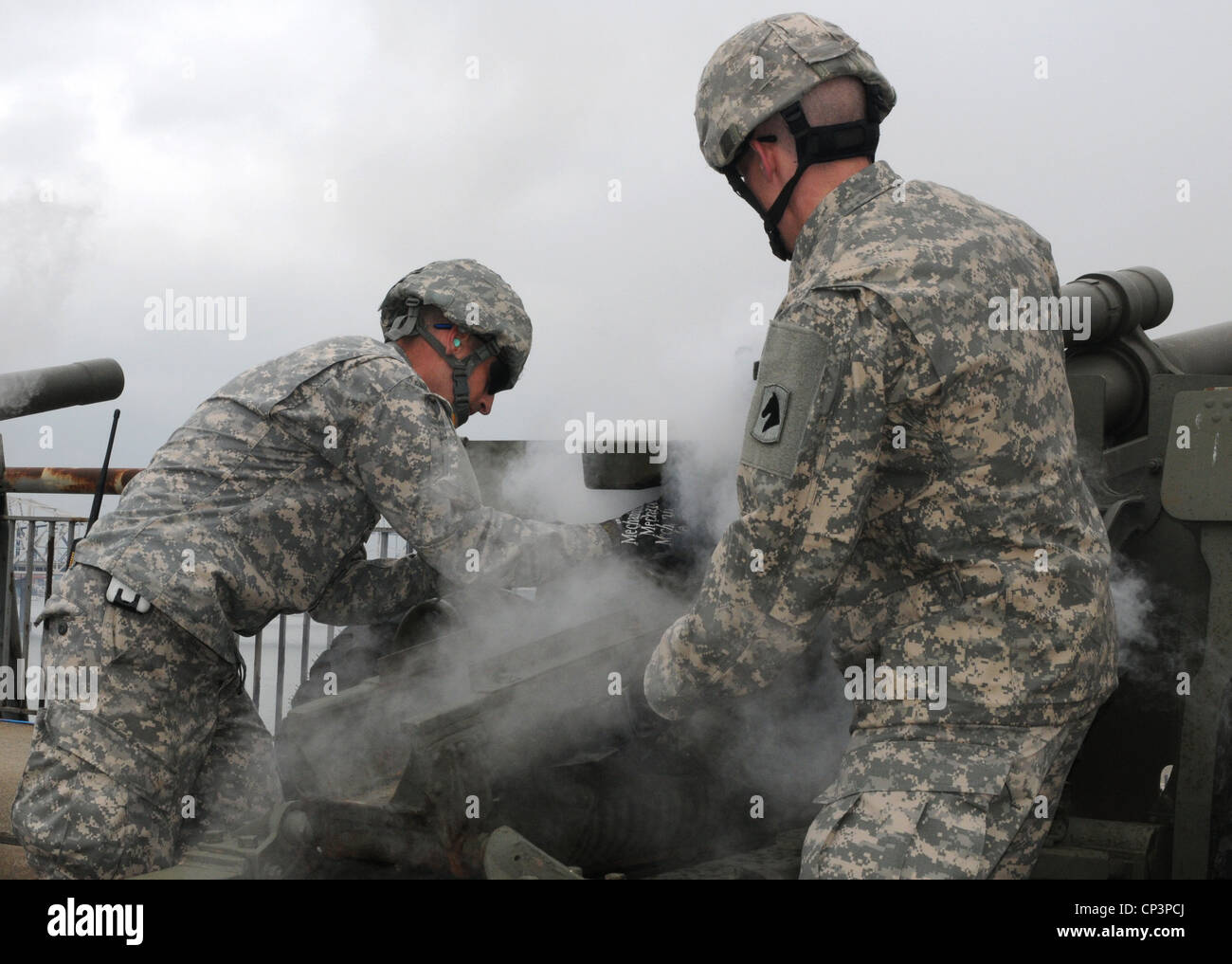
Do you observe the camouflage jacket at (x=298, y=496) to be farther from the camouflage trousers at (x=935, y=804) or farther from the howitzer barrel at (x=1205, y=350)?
the howitzer barrel at (x=1205, y=350)

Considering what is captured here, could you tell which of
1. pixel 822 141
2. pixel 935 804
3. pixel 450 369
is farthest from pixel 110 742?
pixel 822 141

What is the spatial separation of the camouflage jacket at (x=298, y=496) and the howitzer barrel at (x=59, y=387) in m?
3.07

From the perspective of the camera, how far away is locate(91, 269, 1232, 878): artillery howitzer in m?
3.14

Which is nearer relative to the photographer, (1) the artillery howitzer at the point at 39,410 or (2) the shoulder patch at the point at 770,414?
(2) the shoulder patch at the point at 770,414

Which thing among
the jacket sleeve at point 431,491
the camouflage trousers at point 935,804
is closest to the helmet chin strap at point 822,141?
the camouflage trousers at point 935,804

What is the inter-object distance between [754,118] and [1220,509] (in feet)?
5.62

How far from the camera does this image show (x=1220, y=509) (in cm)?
321

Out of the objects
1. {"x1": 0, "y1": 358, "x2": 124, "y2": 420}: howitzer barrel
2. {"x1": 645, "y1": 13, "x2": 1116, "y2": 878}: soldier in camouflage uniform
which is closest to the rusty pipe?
{"x1": 0, "y1": 358, "x2": 124, "y2": 420}: howitzer barrel

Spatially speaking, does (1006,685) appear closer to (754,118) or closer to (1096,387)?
(754,118)

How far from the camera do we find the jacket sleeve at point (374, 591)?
4031mm

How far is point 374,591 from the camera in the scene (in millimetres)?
4094

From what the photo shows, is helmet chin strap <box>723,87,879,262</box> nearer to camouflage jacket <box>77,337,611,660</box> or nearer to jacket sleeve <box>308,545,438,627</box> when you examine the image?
camouflage jacket <box>77,337,611,660</box>

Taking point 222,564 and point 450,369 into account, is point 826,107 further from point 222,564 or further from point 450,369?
point 222,564

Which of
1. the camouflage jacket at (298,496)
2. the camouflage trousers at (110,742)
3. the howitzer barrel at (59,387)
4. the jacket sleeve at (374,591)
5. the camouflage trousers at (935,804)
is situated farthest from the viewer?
the howitzer barrel at (59,387)
